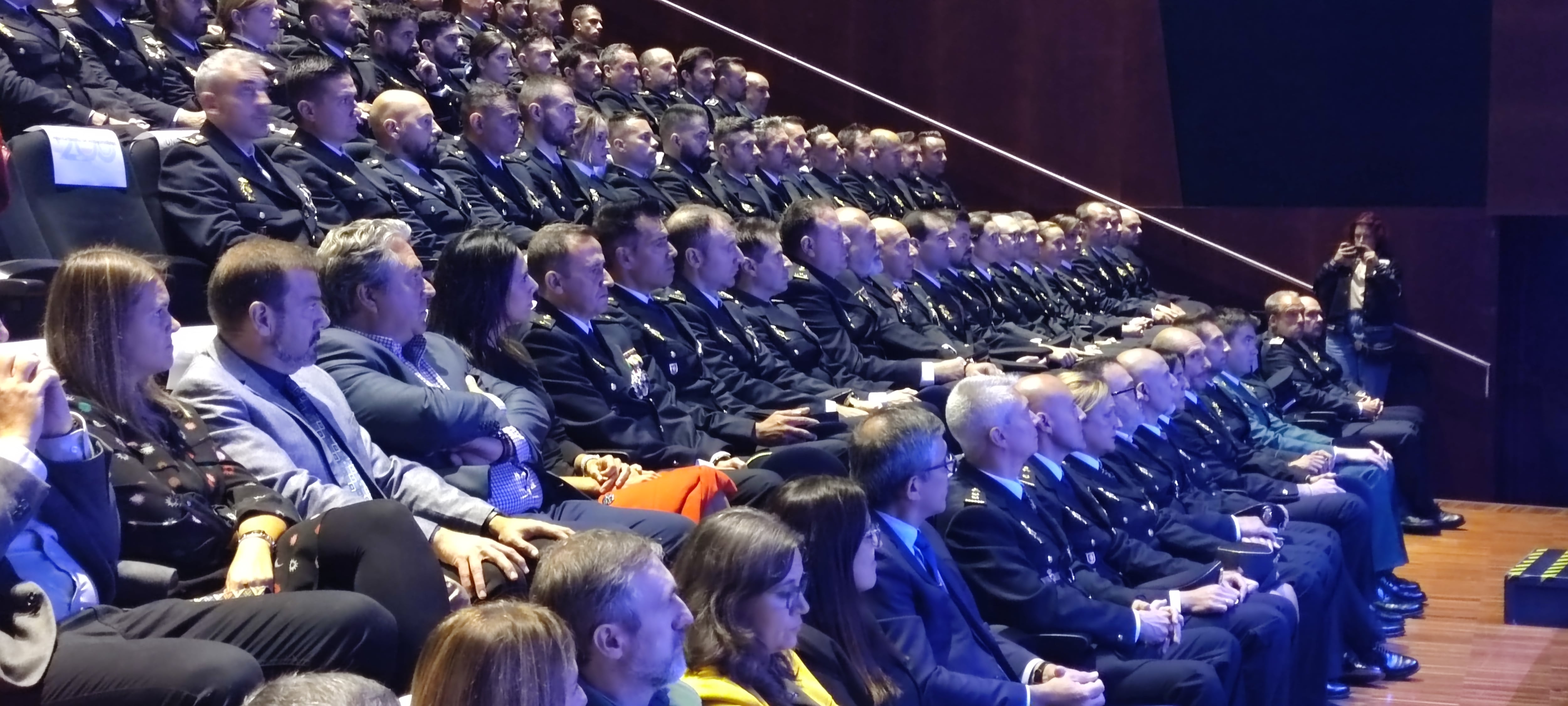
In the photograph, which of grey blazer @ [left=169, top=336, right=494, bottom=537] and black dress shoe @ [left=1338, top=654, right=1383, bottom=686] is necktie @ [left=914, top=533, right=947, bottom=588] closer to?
grey blazer @ [left=169, top=336, right=494, bottom=537]

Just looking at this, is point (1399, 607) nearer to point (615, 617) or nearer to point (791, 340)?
point (791, 340)

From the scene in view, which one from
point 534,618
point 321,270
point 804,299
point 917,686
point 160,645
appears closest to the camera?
point 534,618

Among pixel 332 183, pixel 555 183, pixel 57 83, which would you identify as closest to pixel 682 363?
pixel 332 183

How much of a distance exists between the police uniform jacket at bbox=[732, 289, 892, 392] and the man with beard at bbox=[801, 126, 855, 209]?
→ 213 centimetres

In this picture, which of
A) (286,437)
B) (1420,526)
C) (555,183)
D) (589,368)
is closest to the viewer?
(286,437)

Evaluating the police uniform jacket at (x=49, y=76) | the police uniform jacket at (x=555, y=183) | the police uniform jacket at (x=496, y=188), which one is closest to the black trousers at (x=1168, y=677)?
the police uniform jacket at (x=496, y=188)

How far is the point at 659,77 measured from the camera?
7.01 meters

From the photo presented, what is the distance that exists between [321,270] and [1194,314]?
3724 millimetres

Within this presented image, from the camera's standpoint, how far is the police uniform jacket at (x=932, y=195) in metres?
7.30

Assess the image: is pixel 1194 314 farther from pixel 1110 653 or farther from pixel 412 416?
pixel 412 416

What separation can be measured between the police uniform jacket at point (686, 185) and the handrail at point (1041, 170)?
2684mm

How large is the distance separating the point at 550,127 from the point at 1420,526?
12.4 feet

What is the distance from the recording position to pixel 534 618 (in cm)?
144

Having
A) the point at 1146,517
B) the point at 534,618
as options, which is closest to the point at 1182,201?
the point at 1146,517
